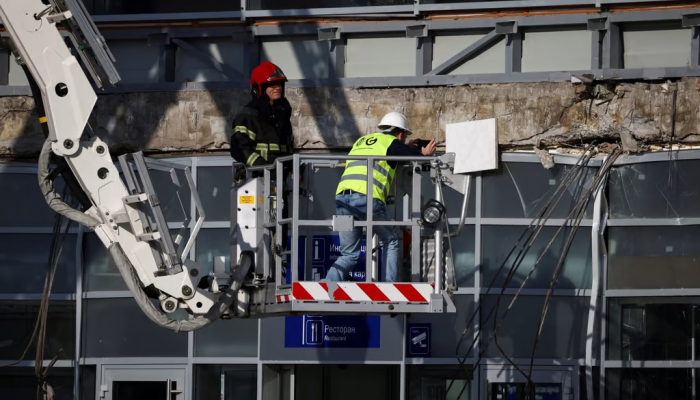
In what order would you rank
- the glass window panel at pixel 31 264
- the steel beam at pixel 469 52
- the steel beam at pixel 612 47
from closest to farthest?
the steel beam at pixel 612 47 < the steel beam at pixel 469 52 < the glass window panel at pixel 31 264

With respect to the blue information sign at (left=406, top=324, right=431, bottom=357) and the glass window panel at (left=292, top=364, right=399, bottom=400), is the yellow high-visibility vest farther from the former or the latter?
the glass window panel at (left=292, top=364, right=399, bottom=400)

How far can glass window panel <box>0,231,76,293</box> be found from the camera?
13898 millimetres

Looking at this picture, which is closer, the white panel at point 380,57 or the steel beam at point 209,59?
the white panel at point 380,57

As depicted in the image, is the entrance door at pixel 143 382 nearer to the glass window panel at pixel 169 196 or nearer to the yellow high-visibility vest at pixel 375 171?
the glass window panel at pixel 169 196

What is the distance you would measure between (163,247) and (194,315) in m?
0.71

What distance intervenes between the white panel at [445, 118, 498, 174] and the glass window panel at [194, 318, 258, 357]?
3.08 meters

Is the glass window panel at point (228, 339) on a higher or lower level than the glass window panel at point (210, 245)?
lower

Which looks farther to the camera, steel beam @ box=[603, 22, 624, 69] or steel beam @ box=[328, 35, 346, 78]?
steel beam @ box=[328, 35, 346, 78]

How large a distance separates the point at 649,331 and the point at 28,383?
7375 mm

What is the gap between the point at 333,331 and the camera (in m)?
13.3

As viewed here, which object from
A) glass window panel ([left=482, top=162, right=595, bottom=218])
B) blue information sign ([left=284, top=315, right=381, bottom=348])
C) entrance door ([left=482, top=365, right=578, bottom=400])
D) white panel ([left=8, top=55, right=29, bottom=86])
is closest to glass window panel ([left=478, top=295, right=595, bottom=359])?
entrance door ([left=482, top=365, right=578, bottom=400])

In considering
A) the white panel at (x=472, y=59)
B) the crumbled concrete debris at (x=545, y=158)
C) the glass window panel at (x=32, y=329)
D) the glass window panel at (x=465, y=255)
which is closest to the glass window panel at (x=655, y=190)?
the crumbled concrete debris at (x=545, y=158)

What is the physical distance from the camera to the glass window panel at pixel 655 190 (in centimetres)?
1280

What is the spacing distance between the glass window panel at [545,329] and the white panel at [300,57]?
11.6 feet
